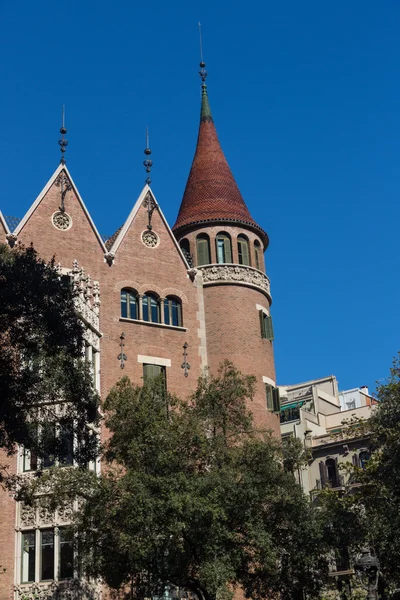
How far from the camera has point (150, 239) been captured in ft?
125

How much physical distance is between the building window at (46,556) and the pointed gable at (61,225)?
10767 millimetres

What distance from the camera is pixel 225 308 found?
123ft

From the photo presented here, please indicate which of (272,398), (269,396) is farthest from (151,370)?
(272,398)

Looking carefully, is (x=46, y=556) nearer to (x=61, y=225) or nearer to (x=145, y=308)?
(x=145, y=308)

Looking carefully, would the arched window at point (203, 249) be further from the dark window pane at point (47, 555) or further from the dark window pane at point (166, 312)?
the dark window pane at point (47, 555)

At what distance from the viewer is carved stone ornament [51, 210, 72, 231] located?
1407 inches

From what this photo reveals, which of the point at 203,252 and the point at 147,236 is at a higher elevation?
the point at 147,236

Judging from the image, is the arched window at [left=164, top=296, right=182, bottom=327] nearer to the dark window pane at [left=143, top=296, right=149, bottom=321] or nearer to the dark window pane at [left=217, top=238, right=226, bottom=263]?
the dark window pane at [left=143, top=296, right=149, bottom=321]

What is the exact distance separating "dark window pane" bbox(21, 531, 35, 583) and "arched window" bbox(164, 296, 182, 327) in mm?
10635

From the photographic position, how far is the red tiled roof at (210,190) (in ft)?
130

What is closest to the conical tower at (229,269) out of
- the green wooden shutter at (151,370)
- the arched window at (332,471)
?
the green wooden shutter at (151,370)

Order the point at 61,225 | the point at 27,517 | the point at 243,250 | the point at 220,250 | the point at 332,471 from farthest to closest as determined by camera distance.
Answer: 1. the point at 332,471
2. the point at 243,250
3. the point at 220,250
4. the point at 61,225
5. the point at 27,517

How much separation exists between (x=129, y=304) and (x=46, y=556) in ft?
35.7

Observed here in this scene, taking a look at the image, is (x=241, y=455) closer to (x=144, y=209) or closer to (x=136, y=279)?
(x=136, y=279)
